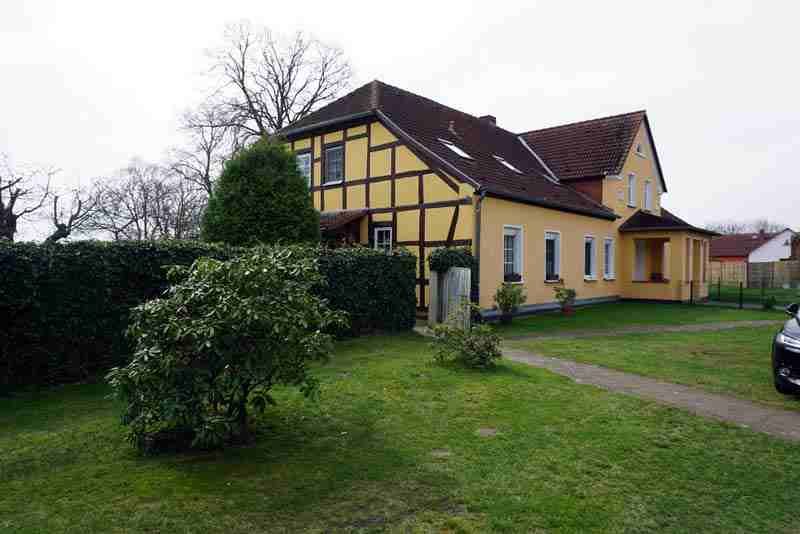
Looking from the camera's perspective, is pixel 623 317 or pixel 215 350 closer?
pixel 215 350

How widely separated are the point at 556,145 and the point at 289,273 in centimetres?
2129

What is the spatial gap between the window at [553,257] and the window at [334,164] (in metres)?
7.21

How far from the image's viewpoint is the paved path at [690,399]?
571cm

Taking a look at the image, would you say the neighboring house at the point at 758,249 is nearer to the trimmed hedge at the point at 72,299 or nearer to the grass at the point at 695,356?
the grass at the point at 695,356

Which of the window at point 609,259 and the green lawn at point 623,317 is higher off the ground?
the window at point 609,259

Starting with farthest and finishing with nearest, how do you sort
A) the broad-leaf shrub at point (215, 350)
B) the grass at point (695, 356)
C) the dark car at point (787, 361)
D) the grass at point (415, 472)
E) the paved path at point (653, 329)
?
1. the paved path at point (653, 329)
2. the grass at point (695, 356)
3. the dark car at point (787, 361)
4. the broad-leaf shrub at point (215, 350)
5. the grass at point (415, 472)

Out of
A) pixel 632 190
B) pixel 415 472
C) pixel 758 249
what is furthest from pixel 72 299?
pixel 758 249

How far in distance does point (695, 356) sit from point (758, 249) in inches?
1983

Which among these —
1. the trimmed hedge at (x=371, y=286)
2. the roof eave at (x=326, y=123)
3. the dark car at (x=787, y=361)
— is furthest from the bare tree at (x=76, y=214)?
the dark car at (x=787, y=361)

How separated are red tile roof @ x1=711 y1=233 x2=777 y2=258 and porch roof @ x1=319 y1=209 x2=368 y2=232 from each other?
1863 inches

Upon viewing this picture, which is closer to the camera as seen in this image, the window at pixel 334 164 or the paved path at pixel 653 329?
the paved path at pixel 653 329

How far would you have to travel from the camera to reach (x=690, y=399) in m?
6.68

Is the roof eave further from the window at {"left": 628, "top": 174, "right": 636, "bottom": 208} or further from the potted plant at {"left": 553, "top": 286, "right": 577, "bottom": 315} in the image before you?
the window at {"left": 628, "top": 174, "right": 636, "bottom": 208}

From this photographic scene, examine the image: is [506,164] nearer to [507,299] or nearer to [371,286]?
[507,299]
